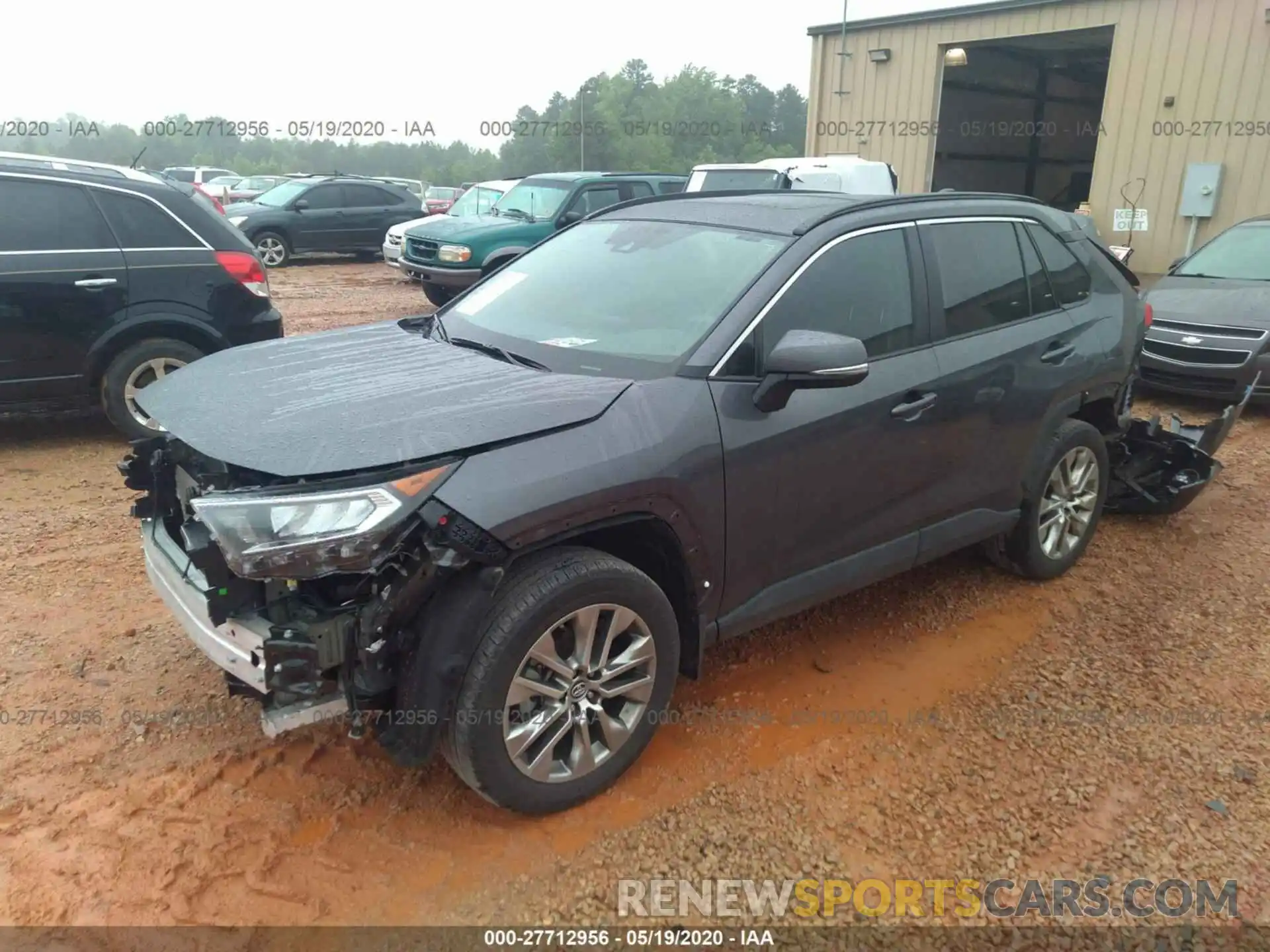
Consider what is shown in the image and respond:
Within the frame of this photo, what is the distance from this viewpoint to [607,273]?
355 cm

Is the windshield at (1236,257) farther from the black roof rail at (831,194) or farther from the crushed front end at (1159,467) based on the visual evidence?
the black roof rail at (831,194)

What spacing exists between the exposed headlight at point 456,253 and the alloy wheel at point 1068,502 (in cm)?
845

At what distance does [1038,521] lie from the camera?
4184 millimetres

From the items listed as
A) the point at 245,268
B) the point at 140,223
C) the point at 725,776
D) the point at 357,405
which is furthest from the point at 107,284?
the point at 725,776

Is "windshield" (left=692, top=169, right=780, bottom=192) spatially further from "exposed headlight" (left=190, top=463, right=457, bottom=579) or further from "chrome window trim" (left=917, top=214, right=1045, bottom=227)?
"exposed headlight" (left=190, top=463, right=457, bottom=579)

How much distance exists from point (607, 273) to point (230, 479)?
1.64 metres

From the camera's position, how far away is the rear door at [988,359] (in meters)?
3.61

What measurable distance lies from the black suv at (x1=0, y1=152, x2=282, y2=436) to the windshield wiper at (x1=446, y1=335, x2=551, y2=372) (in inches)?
131

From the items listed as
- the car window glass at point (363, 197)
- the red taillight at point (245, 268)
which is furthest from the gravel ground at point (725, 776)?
the car window glass at point (363, 197)

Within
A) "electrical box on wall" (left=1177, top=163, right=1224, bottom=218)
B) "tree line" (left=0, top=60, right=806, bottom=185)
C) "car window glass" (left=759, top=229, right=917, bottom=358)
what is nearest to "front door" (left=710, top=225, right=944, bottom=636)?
"car window glass" (left=759, top=229, right=917, bottom=358)

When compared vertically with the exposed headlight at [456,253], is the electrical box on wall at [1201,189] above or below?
above

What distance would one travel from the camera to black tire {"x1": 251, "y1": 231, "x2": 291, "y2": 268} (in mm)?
16656

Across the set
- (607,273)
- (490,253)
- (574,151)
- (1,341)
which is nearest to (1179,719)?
(607,273)

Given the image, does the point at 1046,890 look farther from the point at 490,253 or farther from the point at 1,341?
the point at 490,253
